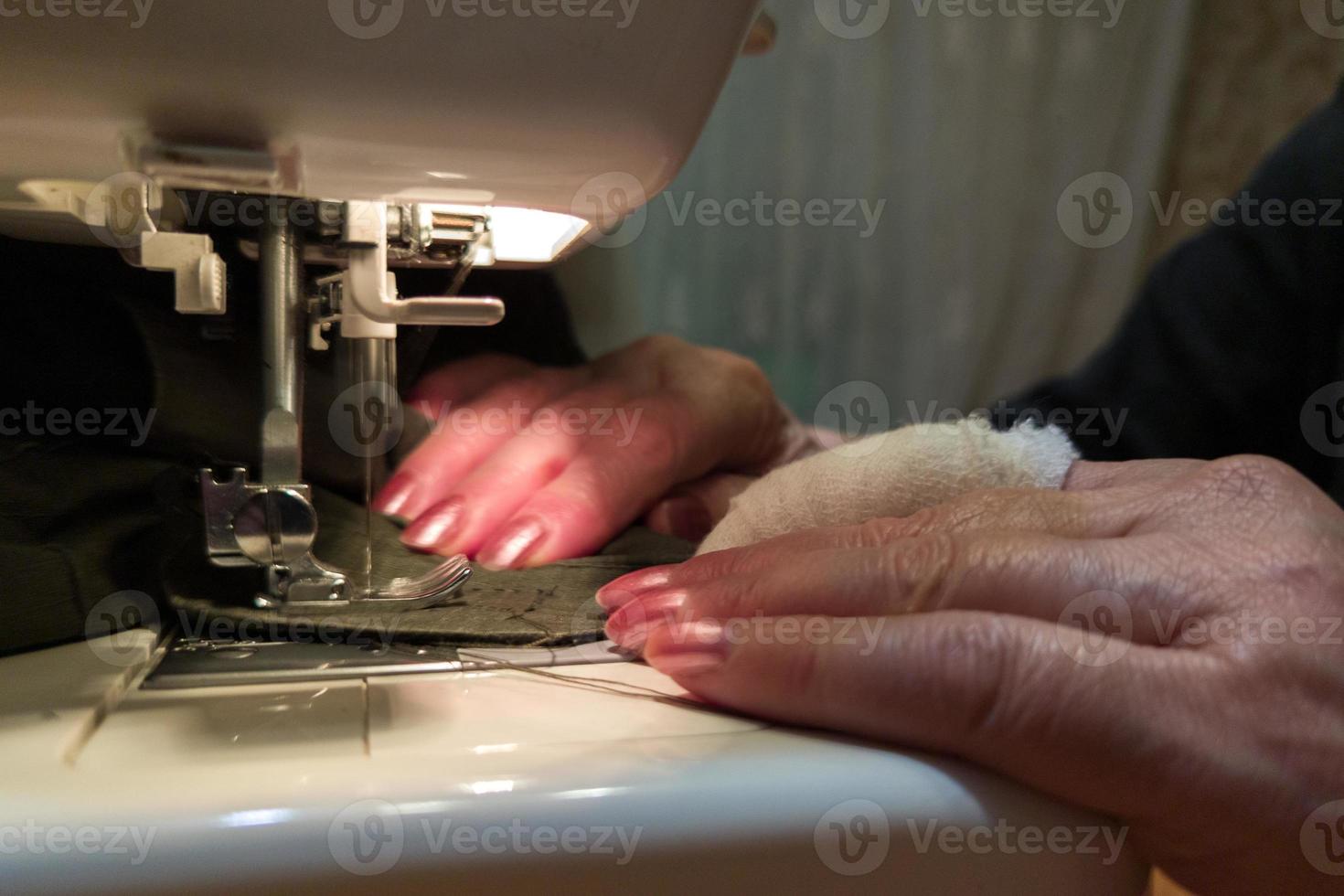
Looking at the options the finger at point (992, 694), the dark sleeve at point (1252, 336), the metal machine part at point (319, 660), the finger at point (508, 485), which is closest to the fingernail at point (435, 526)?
the finger at point (508, 485)

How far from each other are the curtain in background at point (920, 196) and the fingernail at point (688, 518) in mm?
633

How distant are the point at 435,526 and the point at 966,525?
0.96 ft

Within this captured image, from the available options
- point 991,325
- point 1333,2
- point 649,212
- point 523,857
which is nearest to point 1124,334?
point 991,325

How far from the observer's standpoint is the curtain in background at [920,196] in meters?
1.28

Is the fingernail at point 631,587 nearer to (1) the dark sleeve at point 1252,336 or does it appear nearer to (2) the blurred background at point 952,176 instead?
(1) the dark sleeve at point 1252,336

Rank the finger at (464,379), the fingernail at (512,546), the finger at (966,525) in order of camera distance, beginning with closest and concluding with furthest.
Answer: the finger at (966,525)
the fingernail at (512,546)
the finger at (464,379)

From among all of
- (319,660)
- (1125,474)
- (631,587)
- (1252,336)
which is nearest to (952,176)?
(1252,336)

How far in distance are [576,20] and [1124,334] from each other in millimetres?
796

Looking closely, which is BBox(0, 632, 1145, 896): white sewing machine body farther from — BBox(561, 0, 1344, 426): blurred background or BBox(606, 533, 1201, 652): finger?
BBox(561, 0, 1344, 426): blurred background

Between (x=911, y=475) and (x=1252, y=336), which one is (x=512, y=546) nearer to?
(x=911, y=475)

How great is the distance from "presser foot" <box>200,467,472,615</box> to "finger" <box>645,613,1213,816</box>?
0.17 m

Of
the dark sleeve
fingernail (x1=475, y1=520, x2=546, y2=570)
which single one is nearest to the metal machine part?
fingernail (x1=475, y1=520, x2=546, y2=570)

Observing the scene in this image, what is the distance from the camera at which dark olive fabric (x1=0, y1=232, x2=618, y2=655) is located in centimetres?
39

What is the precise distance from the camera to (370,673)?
1.20 ft
